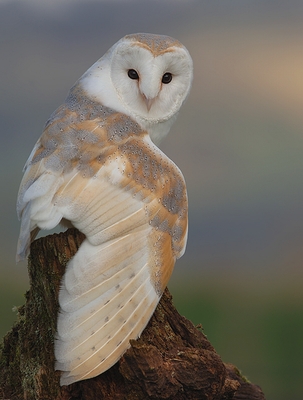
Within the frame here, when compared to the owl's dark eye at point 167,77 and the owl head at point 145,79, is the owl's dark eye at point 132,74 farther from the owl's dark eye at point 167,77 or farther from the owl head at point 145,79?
the owl's dark eye at point 167,77

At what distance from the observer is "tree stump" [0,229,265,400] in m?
2.14

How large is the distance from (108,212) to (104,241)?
0.10 m

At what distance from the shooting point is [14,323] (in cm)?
260

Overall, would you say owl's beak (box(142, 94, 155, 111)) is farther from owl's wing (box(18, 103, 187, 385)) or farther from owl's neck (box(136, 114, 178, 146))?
owl's wing (box(18, 103, 187, 385))

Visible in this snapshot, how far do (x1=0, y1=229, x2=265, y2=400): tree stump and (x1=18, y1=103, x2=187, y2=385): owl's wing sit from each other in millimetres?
77

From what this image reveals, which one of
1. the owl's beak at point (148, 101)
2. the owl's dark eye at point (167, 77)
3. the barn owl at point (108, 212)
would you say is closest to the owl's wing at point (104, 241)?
the barn owl at point (108, 212)

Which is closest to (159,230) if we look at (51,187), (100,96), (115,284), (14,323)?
(115,284)

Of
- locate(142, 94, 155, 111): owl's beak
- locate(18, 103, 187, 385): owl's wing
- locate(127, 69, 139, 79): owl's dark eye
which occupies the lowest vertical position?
locate(18, 103, 187, 385): owl's wing

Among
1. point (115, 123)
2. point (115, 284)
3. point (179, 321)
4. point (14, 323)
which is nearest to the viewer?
point (115, 284)

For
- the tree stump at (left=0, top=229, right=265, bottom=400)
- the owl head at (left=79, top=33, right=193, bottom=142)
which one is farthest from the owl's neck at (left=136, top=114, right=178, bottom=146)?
the tree stump at (left=0, top=229, right=265, bottom=400)

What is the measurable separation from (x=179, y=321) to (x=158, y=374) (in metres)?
0.35

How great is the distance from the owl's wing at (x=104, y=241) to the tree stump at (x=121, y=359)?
0.08 m

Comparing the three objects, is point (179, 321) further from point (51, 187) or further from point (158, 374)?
point (51, 187)

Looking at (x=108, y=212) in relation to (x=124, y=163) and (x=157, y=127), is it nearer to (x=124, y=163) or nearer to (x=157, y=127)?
(x=124, y=163)
